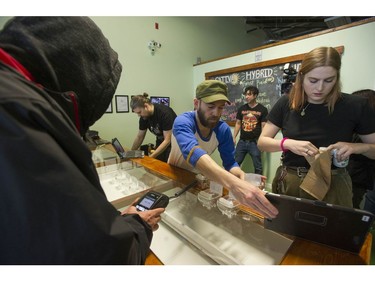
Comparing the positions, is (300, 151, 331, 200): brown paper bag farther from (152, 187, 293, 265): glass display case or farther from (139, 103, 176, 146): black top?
(139, 103, 176, 146): black top

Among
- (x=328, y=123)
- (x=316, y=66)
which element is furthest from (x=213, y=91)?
(x=328, y=123)

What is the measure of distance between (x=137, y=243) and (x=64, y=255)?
0.13 metres

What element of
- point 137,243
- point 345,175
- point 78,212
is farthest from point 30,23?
point 345,175

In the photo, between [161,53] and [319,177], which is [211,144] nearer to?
[319,177]

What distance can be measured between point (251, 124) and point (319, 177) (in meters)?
2.05

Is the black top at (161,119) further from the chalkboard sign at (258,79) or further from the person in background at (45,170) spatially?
the person in background at (45,170)

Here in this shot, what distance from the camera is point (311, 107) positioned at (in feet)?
3.39

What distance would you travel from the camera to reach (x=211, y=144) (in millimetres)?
1390

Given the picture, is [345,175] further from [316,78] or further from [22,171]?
[22,171]

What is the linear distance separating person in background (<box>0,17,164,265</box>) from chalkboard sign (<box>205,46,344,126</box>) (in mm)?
2732

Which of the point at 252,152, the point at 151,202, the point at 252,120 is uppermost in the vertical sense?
the point at 252,120

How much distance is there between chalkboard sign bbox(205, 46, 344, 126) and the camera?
103 inches

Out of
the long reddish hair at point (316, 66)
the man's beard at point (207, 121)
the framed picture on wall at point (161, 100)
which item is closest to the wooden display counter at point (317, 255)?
the long reddish hair at point (316, 66)

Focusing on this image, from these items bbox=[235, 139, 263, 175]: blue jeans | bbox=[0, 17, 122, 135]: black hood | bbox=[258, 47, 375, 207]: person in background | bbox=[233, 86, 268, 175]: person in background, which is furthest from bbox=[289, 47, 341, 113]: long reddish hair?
bbox=[235, 139, 263, 175]: blue jeans
